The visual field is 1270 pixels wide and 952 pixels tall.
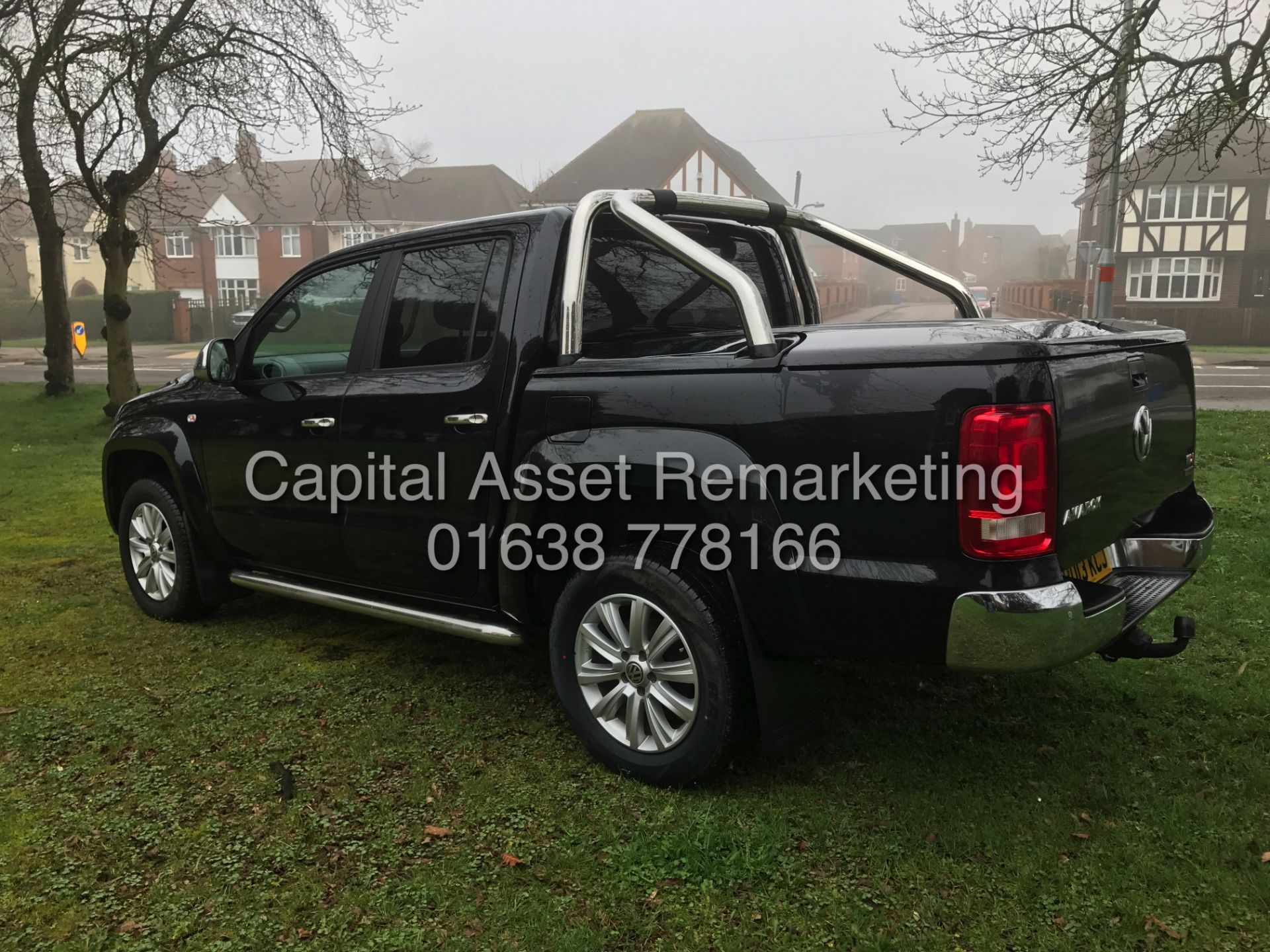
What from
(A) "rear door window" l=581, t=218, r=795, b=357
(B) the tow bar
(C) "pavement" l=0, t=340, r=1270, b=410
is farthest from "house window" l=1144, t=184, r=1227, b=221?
(B) the tow bar

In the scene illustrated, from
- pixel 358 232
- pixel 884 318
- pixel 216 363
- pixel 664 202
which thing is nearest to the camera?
pixel 664 202

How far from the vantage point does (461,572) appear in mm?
3795

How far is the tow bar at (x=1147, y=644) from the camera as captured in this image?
10.4ft

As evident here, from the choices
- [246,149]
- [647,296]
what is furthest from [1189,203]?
[647,296]

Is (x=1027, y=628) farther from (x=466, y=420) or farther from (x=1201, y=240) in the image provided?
(x=1201, y=240)

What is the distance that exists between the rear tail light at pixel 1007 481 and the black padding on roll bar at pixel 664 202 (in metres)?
1.64

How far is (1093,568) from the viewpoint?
121 inches

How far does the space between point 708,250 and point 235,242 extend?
5938cm

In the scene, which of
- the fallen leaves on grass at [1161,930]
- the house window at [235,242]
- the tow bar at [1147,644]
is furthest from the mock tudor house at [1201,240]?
the fallen leaves on grass at [1161,930]

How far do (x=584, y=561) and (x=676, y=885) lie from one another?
1114mm

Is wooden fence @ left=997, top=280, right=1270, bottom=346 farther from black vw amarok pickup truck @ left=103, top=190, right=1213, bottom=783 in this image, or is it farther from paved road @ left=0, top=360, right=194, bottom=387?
black vw amarok pickup truck @ left=103, top=190, right=1213, bottom=783

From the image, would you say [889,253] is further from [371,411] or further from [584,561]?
[371,411]

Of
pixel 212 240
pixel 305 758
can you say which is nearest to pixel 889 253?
pixel 305 758

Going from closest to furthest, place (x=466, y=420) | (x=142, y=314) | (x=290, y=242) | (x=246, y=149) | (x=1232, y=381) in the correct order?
1. (x=466, y=420)
2. (x=246, y=149)
3. (x=1232, y=381)
4. (x=142, y=314)
5. (x=290, y=242)
